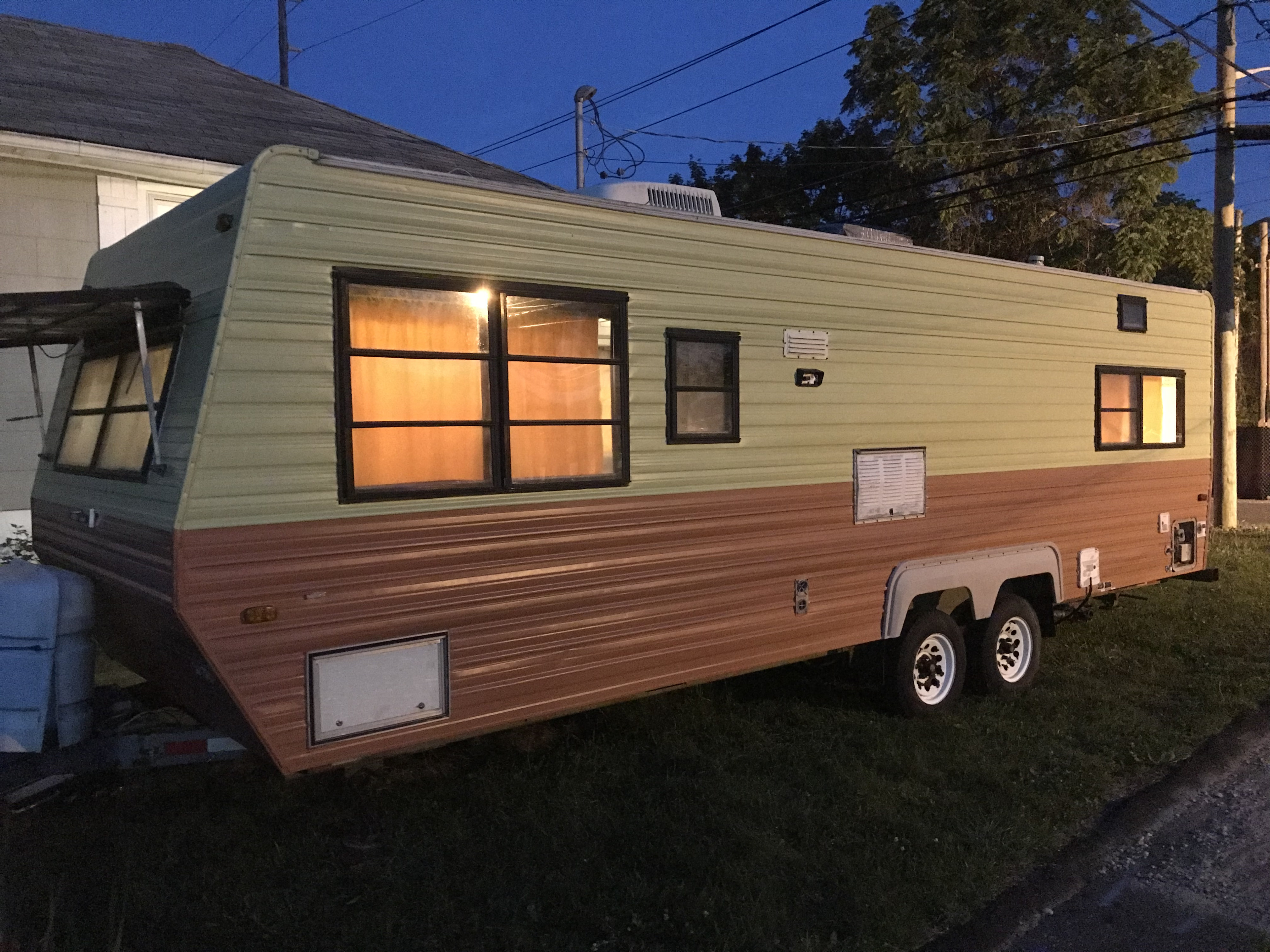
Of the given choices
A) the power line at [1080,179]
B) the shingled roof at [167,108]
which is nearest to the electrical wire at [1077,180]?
the power line at [1080,179]

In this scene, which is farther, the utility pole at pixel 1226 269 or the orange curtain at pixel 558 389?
the utility pole at pixel 1226 269

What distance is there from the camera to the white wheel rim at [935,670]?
20.9 ft

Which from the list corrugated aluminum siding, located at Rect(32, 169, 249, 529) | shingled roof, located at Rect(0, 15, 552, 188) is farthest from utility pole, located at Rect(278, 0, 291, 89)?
corrugated aluminum siding, located at Rect(32, 169, 249, 529)

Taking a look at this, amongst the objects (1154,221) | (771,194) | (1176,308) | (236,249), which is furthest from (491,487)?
(771,194)

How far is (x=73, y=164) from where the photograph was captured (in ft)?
28.6

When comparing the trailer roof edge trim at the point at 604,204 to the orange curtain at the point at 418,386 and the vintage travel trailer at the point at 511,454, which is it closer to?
the vintage travel trailer at the point at 511,454

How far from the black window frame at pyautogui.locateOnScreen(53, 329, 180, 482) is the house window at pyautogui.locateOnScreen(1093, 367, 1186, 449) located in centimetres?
650

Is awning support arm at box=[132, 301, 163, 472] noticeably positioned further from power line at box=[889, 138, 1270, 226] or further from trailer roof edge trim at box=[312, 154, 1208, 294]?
power line at box=[889, 138, 1270, 226]

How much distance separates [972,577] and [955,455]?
2.71ft

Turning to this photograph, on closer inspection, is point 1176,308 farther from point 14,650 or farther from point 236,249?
point 14,650

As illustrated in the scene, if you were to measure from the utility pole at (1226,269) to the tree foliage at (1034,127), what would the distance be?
1.41 meters

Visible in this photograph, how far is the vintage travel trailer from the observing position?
A: 3.83 meters

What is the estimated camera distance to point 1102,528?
7551mm

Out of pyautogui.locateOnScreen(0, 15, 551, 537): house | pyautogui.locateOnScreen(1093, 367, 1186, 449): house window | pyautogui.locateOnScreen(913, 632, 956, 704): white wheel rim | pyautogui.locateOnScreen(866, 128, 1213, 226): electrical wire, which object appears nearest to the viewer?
pyautogui.locateOnScreen(913, 632, 956, 704): white wheel rim
